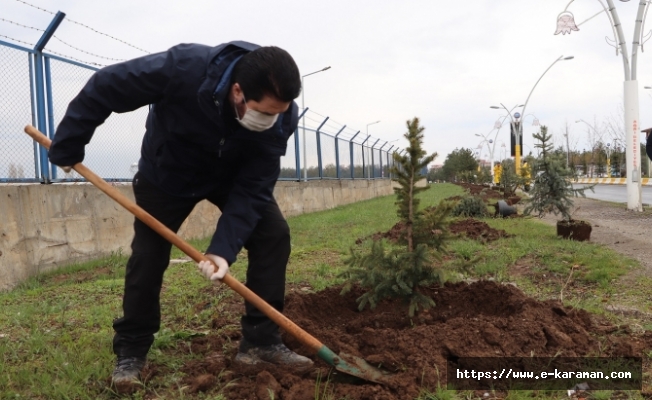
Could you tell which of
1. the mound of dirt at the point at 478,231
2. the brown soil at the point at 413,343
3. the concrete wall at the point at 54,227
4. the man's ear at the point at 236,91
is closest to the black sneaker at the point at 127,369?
the brown soil at the point at 413,343

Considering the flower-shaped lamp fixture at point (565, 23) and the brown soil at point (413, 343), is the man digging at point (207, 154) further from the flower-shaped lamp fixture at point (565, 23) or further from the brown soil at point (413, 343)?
the flower-shaped lamp fixture at point (565, 23)

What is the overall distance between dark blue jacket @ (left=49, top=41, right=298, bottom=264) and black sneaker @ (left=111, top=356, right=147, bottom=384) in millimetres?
727

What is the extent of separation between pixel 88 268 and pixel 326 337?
13.0ft

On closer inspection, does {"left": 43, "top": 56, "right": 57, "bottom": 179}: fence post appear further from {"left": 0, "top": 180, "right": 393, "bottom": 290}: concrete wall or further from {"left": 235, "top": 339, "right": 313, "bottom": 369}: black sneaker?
{"left": 235, "top": 339, "right": 313, "bottom": 369}: black sneaker

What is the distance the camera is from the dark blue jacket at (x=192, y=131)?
253 centimetres

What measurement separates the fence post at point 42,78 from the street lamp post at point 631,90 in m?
10.9

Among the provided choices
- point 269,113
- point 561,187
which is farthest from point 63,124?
point 561,187

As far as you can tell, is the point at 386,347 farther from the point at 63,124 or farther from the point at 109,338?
the point at 63,124

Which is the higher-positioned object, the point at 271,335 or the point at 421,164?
the point at 421,164

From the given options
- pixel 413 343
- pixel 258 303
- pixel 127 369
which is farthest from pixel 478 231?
pixel 127 369

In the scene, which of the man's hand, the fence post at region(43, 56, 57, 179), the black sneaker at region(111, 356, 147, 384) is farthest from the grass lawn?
the fence post at region(43, 56, 57, 179)

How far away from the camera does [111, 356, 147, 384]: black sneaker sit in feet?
9.13

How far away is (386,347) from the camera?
3084 mm

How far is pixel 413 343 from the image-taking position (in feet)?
10.0
